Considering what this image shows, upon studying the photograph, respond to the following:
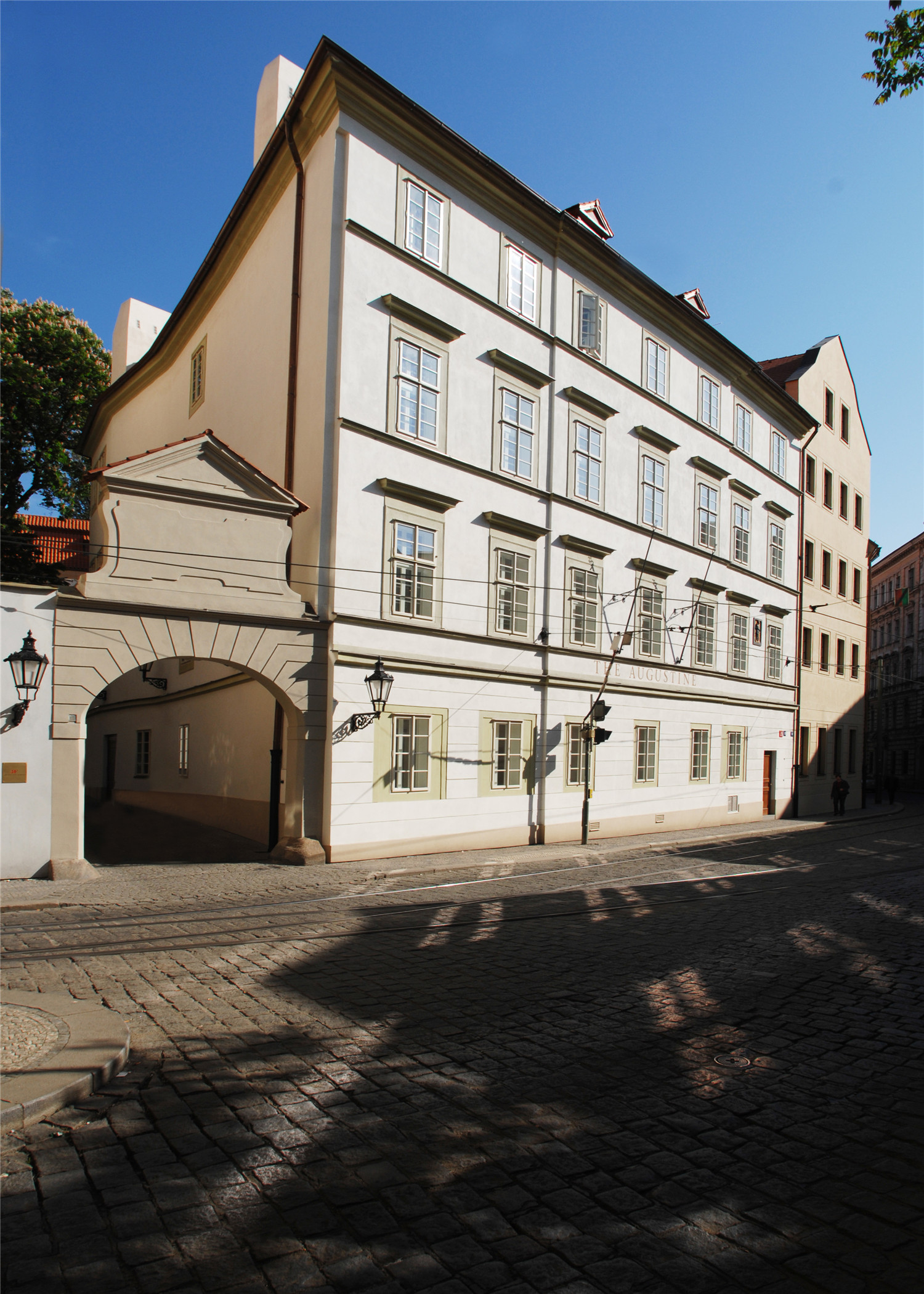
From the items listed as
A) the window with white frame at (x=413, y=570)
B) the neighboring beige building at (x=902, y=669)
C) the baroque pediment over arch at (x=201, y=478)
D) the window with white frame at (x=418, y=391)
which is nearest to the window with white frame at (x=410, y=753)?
the window with white frame at (x=413, y=570)

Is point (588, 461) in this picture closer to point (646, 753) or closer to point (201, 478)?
point (646, 753)

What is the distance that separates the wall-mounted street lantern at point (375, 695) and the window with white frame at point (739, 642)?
1658 cm

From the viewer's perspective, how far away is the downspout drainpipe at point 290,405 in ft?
57.5

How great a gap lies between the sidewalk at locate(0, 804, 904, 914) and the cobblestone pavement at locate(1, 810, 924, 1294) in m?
2.08

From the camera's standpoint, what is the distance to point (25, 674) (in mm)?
12984

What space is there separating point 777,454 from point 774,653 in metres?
7.74

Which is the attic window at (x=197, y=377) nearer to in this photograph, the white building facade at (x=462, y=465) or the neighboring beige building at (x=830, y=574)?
the white building facade at (x=462, y=465)

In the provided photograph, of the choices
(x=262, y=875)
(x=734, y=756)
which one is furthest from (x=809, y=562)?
(x=262, y=875)

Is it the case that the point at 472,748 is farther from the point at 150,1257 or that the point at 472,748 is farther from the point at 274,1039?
the point at 150,1257

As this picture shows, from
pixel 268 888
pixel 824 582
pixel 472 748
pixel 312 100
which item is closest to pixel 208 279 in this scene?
pixel 312 100

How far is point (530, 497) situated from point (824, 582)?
70.9ft

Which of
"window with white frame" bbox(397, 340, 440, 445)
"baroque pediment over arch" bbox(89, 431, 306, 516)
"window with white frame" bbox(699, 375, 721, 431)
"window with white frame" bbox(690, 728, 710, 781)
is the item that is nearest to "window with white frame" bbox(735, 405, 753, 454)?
"window with white frame" bbox(699, 375, 721, 431)

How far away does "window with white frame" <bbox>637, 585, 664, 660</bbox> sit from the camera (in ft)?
80.9

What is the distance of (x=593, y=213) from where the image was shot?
23953mm
